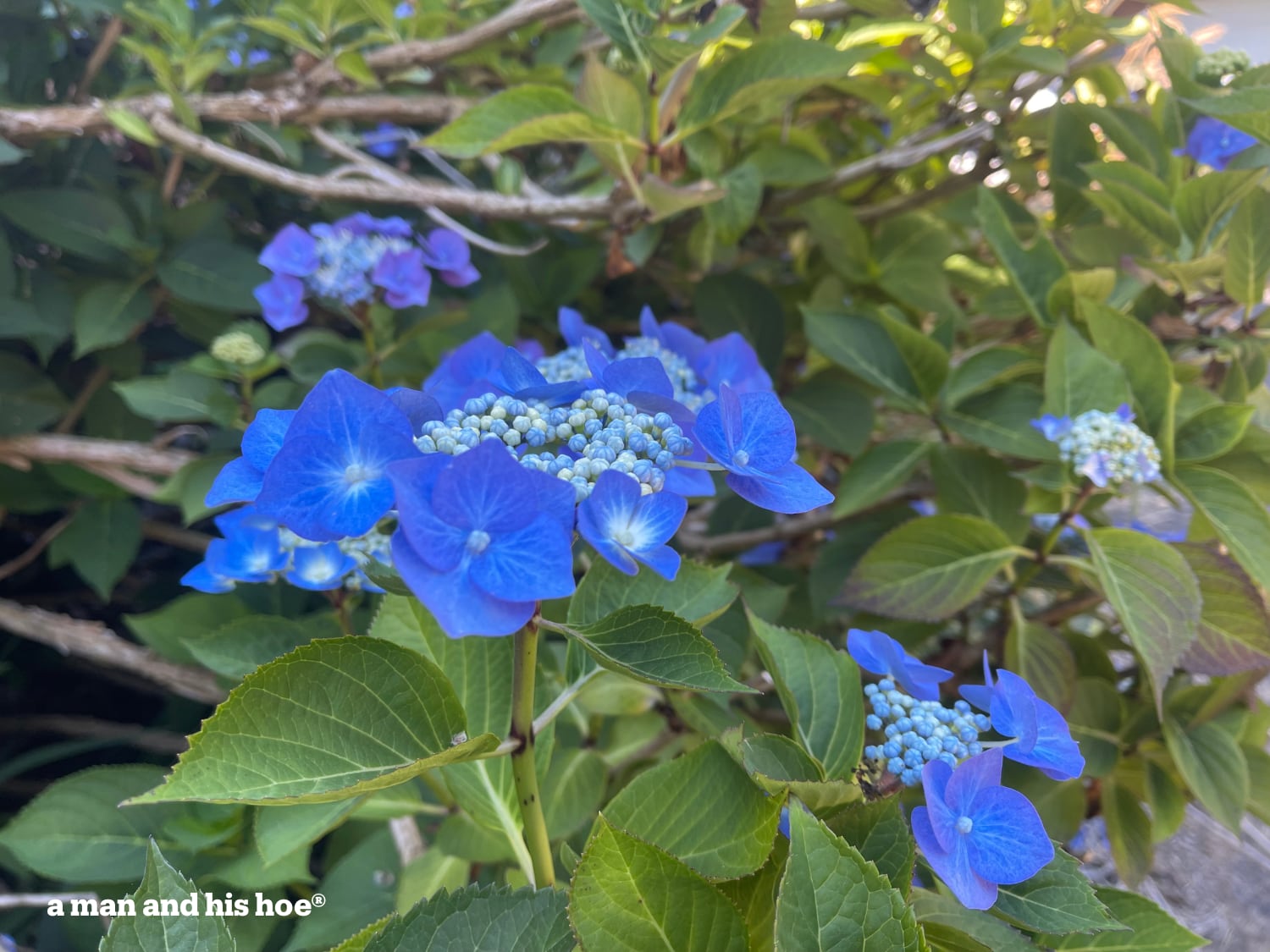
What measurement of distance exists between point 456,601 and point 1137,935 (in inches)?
21.8

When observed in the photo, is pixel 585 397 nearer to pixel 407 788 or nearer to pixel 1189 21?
pixel 407 788

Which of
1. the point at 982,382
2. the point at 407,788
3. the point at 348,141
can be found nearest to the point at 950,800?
the point at 407,788

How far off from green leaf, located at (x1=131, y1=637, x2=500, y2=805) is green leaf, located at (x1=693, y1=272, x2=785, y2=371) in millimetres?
797

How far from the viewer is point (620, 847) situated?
1.33ft

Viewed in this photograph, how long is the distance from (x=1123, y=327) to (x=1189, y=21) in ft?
7.67

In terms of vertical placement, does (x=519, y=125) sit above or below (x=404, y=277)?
above

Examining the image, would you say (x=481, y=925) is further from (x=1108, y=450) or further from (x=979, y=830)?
(x=1108, y=450)

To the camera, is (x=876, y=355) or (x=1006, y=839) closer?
(x=1006, y=839)

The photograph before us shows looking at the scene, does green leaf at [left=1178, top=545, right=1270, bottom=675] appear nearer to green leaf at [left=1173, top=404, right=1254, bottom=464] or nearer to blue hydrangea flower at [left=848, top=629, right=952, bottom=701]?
green leaf at [left=1173, top=404, right=1254, bottom=464]

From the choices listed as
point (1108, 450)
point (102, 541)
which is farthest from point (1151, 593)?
point (102, 541)

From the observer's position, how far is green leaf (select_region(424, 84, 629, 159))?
2.61 feet

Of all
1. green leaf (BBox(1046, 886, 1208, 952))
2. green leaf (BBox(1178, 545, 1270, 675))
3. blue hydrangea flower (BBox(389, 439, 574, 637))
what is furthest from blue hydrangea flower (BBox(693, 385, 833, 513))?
green leaf (BBox(1178, 545, 1270, 675))

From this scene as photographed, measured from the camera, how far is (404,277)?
966 millimetres

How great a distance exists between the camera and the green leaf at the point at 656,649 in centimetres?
39
